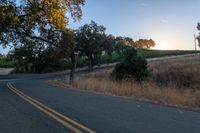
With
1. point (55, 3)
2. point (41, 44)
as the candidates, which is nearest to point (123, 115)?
point (55, 3)

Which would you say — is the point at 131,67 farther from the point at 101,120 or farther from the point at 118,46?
the point at 118,46

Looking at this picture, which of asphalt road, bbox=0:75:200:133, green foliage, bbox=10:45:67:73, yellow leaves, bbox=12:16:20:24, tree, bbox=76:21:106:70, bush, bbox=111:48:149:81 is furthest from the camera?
green foliage, bbox=10:45:67:73

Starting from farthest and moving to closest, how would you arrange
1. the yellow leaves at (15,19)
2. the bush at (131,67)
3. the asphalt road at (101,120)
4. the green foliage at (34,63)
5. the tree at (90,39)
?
the green foliage at (34,63) → the tree at (90,39) → the bush at (131,67) → the yellow leaves at (15,19) → the asphalt road at (101,120)

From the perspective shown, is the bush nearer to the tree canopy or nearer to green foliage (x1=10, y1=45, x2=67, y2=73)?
the tree canopy

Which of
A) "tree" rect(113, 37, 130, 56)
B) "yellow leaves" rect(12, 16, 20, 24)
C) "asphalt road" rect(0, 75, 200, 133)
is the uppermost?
"yellow leaves" rect(12, 16, 20, 24)

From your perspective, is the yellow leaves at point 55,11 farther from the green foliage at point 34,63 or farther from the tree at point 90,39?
the green foliage at point 34,63

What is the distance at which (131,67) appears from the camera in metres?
31.2

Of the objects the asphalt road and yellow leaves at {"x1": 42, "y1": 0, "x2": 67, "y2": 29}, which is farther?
yellow leaves at {"x1": 42, "y1": 0, "x2": 67, "y2": 29}

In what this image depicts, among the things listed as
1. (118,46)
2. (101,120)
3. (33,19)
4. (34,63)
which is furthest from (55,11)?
(34,63)

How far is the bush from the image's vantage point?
3103cm

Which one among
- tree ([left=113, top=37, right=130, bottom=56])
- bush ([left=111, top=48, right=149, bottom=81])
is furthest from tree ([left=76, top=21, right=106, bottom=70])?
bush ([left=111, top=48, right=149, bottom=81])

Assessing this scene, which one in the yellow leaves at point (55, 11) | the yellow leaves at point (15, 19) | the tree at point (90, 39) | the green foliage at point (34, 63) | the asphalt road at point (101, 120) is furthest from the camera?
the green foliage at point (34, 63)

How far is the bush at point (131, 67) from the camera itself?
31031 millimetres

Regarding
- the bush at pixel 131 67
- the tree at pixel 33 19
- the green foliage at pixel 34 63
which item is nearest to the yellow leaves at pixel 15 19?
the tree at pixel 33 19
